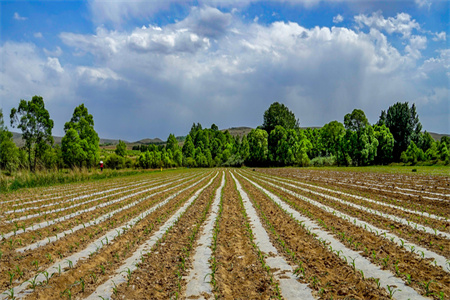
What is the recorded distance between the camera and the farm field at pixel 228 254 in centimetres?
425

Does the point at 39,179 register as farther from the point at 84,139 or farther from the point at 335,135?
the point at 335,135

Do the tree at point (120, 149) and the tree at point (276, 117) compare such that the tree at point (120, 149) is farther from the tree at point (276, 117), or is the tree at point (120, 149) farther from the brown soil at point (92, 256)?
the brown soil at point (92, 256)

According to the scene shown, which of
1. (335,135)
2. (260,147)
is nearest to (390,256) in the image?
(335,135)

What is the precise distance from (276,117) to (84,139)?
56.7m

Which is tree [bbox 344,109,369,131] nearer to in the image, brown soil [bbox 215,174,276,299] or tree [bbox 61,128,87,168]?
tree [bbox 61,128,87,168]

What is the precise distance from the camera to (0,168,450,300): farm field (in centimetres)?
425

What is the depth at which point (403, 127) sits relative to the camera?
57.5m

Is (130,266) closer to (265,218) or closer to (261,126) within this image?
(265,218)

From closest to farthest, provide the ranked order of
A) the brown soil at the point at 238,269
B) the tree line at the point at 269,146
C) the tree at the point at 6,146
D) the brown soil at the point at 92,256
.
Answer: the brown soil at the point at 238,269
the brown soil at the point at 92,256
the tree at the point at 6,146
the tree line at the point at 269,146

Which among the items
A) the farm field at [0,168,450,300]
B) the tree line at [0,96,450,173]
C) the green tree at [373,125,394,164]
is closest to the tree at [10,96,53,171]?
the tree line at [0,96,450,173]

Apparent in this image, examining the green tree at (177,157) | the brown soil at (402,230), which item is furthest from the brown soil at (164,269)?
the green tree at (177,157)

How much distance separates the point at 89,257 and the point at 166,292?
233 centimetres

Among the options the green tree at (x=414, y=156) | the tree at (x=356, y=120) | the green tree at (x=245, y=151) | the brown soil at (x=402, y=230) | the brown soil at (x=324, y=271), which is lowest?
the brown soil at (x=324, y=271)

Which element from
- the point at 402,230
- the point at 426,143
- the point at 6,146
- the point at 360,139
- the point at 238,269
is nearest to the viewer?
the point at 238,269
